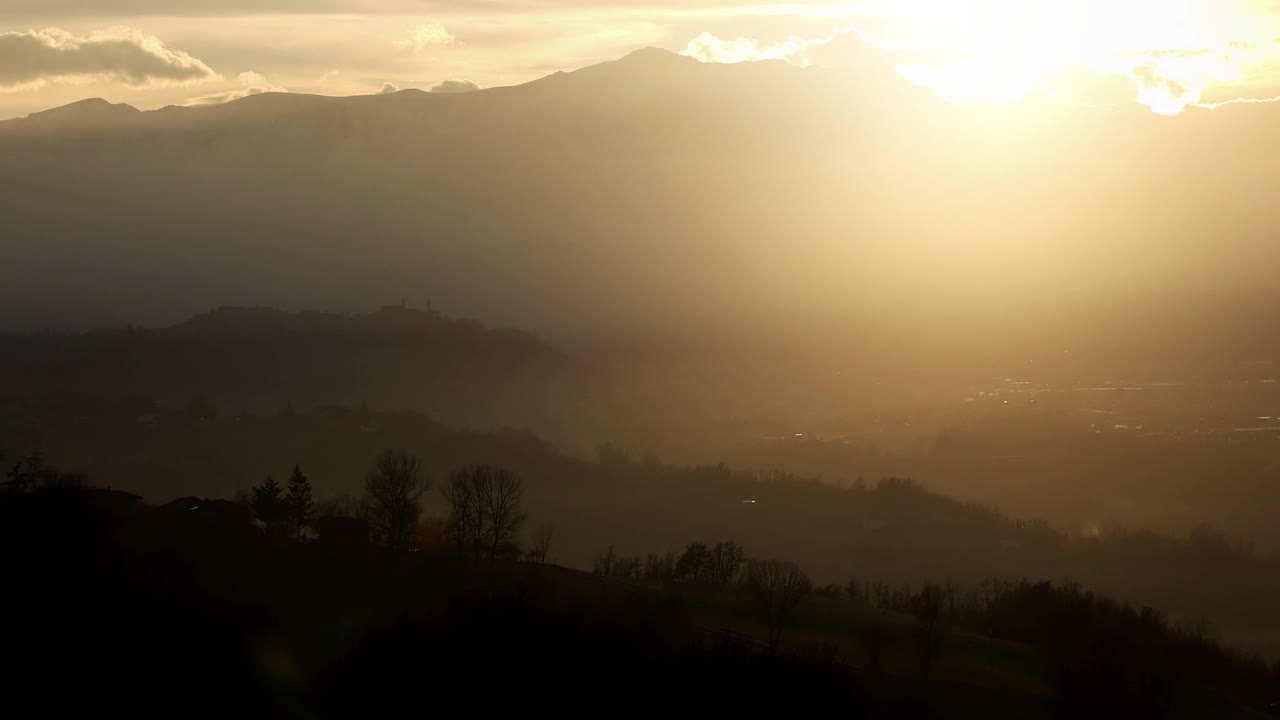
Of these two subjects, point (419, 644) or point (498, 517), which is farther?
point (498, 517)

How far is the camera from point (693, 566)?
8719 centimetres

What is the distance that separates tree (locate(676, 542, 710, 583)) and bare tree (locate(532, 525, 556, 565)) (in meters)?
12.5

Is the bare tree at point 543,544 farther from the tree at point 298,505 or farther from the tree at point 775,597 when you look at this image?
the tree at point 298,505

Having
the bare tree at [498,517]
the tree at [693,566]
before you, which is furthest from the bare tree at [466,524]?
the tree at [693,566]

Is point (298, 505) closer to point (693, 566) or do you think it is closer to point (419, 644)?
point (693, 566)

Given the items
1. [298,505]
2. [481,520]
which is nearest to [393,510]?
[298,505]

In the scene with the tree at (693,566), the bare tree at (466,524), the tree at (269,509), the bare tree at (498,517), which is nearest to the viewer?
the tree at (269,509)

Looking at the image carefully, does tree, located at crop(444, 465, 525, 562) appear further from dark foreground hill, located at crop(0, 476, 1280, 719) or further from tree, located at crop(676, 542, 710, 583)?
tree, located at crop(676, 542, 710, 583)

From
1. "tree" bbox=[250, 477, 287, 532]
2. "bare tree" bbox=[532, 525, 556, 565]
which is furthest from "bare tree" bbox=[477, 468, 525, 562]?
"tree" bbox=[250, 477, 287, 532]

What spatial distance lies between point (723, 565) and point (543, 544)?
34.7 meters

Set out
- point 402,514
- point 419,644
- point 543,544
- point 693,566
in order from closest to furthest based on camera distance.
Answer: point 419,644 < point 402,514 < point 693,566 < point 543,544

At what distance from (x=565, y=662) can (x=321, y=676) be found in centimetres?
932

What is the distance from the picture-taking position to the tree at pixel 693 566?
8638cm

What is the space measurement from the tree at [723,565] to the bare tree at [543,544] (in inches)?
549
